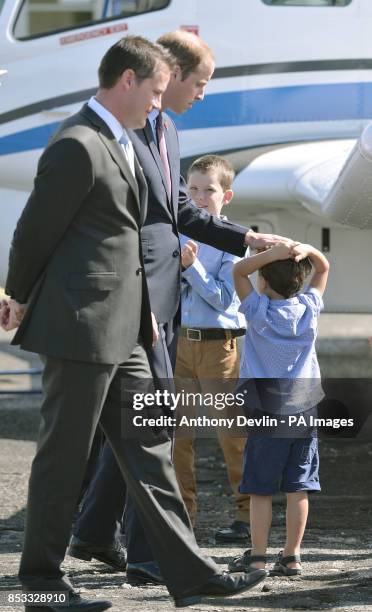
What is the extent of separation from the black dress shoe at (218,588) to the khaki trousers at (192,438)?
50.4 inches

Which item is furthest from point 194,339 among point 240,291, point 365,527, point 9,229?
point 9,229

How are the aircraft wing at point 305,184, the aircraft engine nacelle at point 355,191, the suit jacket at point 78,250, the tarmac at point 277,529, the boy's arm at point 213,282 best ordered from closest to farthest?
the suit jacket at point 78,250 → the tarmac at point 277,529 → the boy's arm at point 213,282 → the aircraft engine nacelle at point 355,191 → the aircraft wing at point 305,184

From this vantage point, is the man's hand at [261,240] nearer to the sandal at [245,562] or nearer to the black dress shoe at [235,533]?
the sandal at [245,562]

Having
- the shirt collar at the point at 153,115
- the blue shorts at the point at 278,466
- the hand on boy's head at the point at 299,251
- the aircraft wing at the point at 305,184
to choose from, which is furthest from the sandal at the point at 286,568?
the aircraft wing at the point at 305,184

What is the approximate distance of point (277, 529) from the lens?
6.00 metres

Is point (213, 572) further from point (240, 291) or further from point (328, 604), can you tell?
point (240, 291)

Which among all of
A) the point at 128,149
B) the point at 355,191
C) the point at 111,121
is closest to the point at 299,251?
the point at 128,149

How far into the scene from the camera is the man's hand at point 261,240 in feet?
16.2

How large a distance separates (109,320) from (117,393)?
30cm

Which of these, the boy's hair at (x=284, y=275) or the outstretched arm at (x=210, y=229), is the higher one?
the outstretched arm at (x=210, y=229)

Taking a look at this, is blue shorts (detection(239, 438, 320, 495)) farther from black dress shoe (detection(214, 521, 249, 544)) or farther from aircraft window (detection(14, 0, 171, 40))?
aircraft window (detection(14, 0, 171, 40))

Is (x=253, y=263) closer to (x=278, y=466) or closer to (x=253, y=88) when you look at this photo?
(x=278, y=466)

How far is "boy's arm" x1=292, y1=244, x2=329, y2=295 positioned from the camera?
192 inches

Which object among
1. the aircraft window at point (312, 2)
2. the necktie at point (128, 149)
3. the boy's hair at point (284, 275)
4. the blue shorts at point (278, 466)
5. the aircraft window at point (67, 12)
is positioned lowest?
the blue shorts at point (278, 466)
